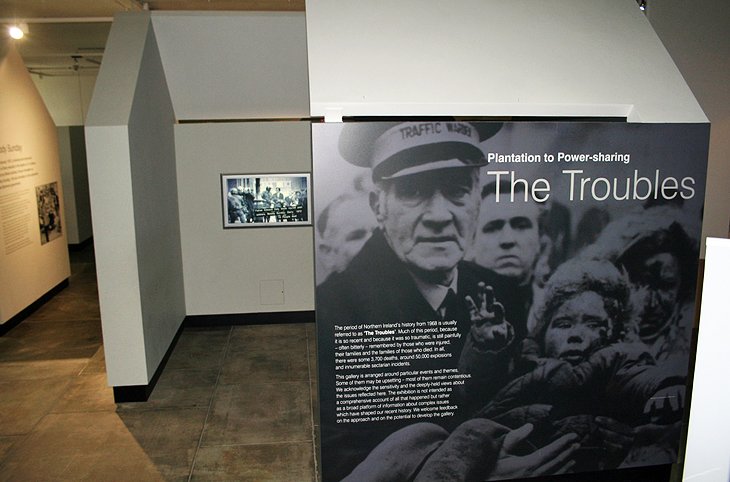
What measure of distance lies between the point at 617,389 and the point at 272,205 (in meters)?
4.82

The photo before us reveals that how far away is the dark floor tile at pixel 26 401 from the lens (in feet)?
16.7

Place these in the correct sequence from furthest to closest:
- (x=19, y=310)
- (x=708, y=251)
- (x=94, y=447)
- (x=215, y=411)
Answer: (x=19, y=310) < (x=215, y=411) < (x=94, y=447) < (x=708, y=251)

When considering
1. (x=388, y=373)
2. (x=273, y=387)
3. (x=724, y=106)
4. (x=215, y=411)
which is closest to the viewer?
(x=388, y=373)

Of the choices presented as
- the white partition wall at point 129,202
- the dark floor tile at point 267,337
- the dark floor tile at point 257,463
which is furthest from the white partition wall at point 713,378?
the dark floor tile at point 267,337

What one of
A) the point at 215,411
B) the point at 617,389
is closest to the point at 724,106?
the point at 617,389

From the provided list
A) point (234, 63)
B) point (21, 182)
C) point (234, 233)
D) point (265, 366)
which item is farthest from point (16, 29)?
point (265, 366)

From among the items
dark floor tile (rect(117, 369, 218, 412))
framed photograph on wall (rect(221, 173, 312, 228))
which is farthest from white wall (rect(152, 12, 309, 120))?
dark floor tile (rect(117, 369, 218, 412))

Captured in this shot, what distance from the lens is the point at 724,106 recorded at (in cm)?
656

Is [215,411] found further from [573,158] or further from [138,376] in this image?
[573,158]

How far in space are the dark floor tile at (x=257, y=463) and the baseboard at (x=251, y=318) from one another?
3038 millimetres

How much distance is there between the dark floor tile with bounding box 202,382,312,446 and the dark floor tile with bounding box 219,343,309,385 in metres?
0.16

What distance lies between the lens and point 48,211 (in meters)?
8.52

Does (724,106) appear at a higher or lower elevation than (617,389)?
higher

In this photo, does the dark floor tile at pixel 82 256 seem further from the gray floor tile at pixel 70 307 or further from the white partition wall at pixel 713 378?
the white partition wall at pixel 713 378
